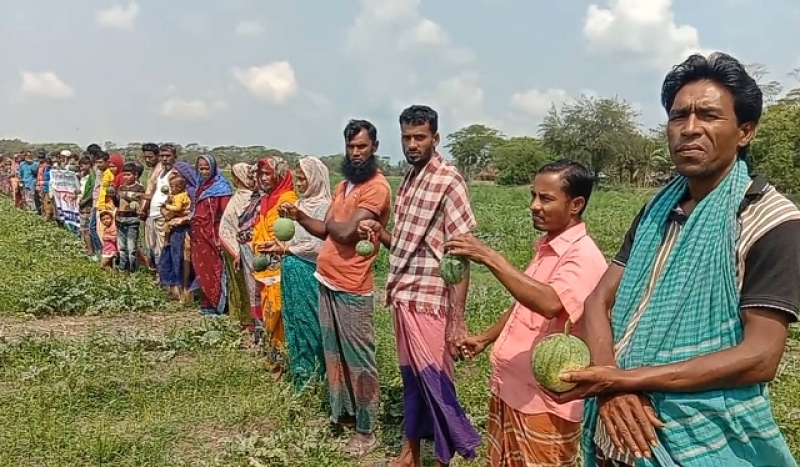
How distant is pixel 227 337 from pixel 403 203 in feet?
11.7

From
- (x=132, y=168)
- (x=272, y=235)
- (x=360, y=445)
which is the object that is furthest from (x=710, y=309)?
(x=132, y=168)

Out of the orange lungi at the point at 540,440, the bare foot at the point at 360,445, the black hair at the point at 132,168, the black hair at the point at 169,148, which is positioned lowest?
the bare foot at the point at 360,445

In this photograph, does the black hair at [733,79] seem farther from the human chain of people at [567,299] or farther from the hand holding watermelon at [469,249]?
the hand holding watermelon at [469,249]

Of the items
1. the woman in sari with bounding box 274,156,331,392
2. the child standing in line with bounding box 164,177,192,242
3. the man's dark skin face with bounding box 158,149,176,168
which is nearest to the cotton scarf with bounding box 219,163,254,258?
the woman in sari with bounding box 274,156,331,392

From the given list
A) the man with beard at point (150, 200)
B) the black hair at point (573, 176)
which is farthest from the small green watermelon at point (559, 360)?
the man with beard at point (150, 200)

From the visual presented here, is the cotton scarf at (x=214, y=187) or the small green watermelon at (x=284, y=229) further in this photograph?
the cotton scarf at (x=214, y=187)

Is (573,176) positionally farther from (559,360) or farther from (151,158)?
(151,158)

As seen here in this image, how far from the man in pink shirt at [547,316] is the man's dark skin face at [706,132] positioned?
0.89 metres

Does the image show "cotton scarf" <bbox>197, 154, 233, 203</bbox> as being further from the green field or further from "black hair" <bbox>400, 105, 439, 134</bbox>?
"black hair" <bbox>400, 105, 439, 134</bbox>

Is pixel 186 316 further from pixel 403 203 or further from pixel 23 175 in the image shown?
pixel 23 175

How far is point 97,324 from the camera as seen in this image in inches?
313

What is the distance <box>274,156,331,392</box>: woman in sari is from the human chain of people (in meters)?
0.01

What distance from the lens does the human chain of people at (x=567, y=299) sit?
181cm

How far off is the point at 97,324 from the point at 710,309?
287 inches
